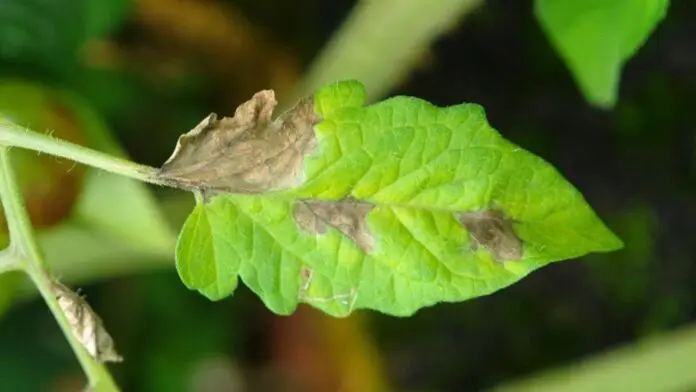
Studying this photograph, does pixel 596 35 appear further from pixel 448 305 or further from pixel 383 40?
pixel 448 305

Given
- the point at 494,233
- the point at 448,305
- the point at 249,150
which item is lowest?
the point at 448,305

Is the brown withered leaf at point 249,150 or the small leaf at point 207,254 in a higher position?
the brown withered leaf at point 249,150

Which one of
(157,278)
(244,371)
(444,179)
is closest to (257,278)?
(444,179)

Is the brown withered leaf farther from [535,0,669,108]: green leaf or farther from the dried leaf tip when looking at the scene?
[535,0,669,108]: green leaf

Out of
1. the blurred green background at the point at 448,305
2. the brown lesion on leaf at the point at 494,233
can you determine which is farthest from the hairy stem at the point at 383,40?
the brown lesion on leaf at the point at 494,233

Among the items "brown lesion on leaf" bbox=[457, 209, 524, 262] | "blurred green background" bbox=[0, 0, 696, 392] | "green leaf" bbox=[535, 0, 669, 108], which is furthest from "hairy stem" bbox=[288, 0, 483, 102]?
"brown lesion on leaf" bbox=[457, 209, 524, 262]

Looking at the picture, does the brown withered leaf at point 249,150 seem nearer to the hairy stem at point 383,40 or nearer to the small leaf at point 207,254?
the small leaf at point 207,254

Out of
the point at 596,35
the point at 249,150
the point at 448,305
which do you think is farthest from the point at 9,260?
the point at 448,305
